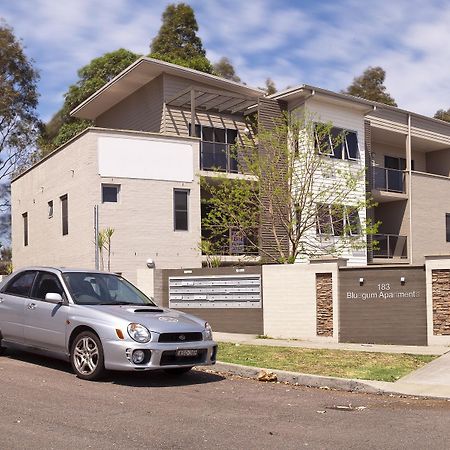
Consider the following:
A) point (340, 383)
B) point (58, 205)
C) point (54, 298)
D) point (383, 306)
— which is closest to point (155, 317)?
point (54, 298)

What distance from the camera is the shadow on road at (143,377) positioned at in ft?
30.1

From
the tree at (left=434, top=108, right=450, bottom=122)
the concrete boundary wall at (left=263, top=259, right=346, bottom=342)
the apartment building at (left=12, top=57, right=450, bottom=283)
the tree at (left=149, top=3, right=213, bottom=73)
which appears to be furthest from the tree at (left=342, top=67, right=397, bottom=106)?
the concrete boundary wall at (left=263, top=259, right=346, bottom=342)

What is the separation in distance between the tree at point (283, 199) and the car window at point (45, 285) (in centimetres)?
950

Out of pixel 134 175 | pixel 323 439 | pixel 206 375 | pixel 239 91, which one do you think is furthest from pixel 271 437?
pixel 239 91

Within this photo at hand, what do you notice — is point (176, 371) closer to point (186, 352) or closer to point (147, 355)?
point (186, 352)

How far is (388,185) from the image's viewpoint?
28438mm

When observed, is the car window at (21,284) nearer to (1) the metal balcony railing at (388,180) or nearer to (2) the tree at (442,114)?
(1) the metal balcony railing at (388,180)

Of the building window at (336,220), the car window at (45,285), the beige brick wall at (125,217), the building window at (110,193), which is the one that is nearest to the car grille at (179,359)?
the car window at (45,285)

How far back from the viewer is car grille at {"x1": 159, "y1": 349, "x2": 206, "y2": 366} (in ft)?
29.1

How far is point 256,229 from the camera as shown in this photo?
72.6 ft

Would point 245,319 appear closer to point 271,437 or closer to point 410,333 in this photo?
point 410,333

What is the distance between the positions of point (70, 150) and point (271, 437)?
1771cm

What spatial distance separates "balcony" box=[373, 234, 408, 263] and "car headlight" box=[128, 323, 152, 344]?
19961 mm

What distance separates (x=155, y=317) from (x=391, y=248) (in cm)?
2059
